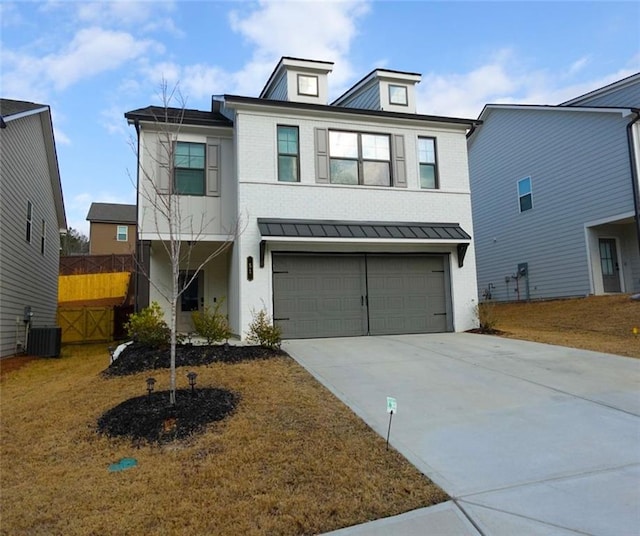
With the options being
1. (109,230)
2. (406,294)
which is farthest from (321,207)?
(109,230)

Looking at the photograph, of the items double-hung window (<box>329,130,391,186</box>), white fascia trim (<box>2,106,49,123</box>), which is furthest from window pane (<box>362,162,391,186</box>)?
white fascia trim (<box>2,106,49,123</box>)

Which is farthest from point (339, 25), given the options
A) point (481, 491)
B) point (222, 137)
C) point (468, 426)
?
point (481, 491)

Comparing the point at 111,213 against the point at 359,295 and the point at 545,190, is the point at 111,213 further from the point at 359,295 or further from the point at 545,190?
the point at 545,190

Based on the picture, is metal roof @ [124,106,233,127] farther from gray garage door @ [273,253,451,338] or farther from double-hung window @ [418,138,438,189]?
double-hung window @ [418,138,438,189]

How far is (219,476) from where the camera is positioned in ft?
12.7

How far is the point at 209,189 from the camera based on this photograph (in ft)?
40.0

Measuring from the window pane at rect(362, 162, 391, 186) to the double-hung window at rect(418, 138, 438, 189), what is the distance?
1044mm

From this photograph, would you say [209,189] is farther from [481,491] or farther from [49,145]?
[481,491]

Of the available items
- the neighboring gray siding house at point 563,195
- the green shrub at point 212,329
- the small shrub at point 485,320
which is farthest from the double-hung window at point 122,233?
the small shrub at point 485,320

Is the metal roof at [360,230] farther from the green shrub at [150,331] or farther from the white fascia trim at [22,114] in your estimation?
the white fascia trim at [22,114]

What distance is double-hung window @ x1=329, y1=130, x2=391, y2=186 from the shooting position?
12.2 metres

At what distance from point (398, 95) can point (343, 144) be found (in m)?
3.14

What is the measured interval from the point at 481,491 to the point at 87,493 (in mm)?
3173

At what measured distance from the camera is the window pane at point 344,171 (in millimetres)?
12156
